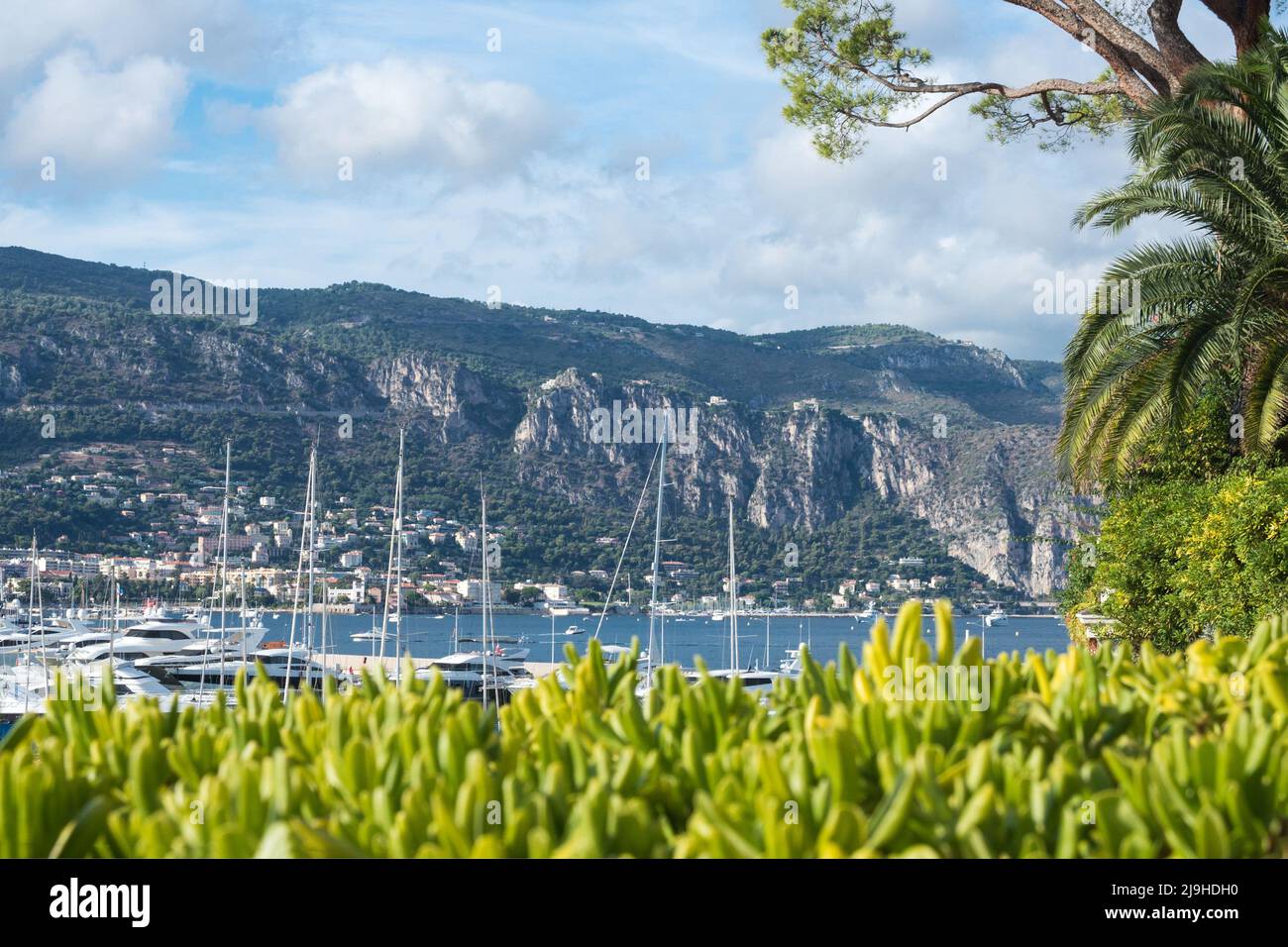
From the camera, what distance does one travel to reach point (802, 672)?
287 cm

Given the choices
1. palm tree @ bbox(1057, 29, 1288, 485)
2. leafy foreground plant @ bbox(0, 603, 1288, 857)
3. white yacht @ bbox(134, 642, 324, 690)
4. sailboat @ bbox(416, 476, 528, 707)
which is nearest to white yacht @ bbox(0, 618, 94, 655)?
white yacht @ bbox(134, 642, 324, 690)

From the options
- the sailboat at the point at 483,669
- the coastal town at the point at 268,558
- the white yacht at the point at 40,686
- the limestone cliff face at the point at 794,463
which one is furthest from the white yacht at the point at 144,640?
the limestone cliff face at the point at 794,463

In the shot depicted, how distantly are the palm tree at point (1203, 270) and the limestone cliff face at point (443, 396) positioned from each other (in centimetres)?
6952

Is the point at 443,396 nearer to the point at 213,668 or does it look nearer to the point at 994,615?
the point at 994,615

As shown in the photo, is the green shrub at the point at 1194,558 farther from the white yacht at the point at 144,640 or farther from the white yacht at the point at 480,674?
the white yacht at the point at 144,640

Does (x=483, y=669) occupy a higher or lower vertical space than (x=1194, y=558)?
lower

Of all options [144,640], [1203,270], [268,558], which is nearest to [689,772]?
[1203,270]

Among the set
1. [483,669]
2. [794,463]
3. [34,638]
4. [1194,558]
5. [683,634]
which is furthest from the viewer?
[683,634]

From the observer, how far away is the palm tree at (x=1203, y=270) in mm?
13492

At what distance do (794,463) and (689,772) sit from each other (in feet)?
253

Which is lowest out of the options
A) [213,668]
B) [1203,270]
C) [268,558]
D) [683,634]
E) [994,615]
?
[683,634]

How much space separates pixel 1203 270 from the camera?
14461 mm
